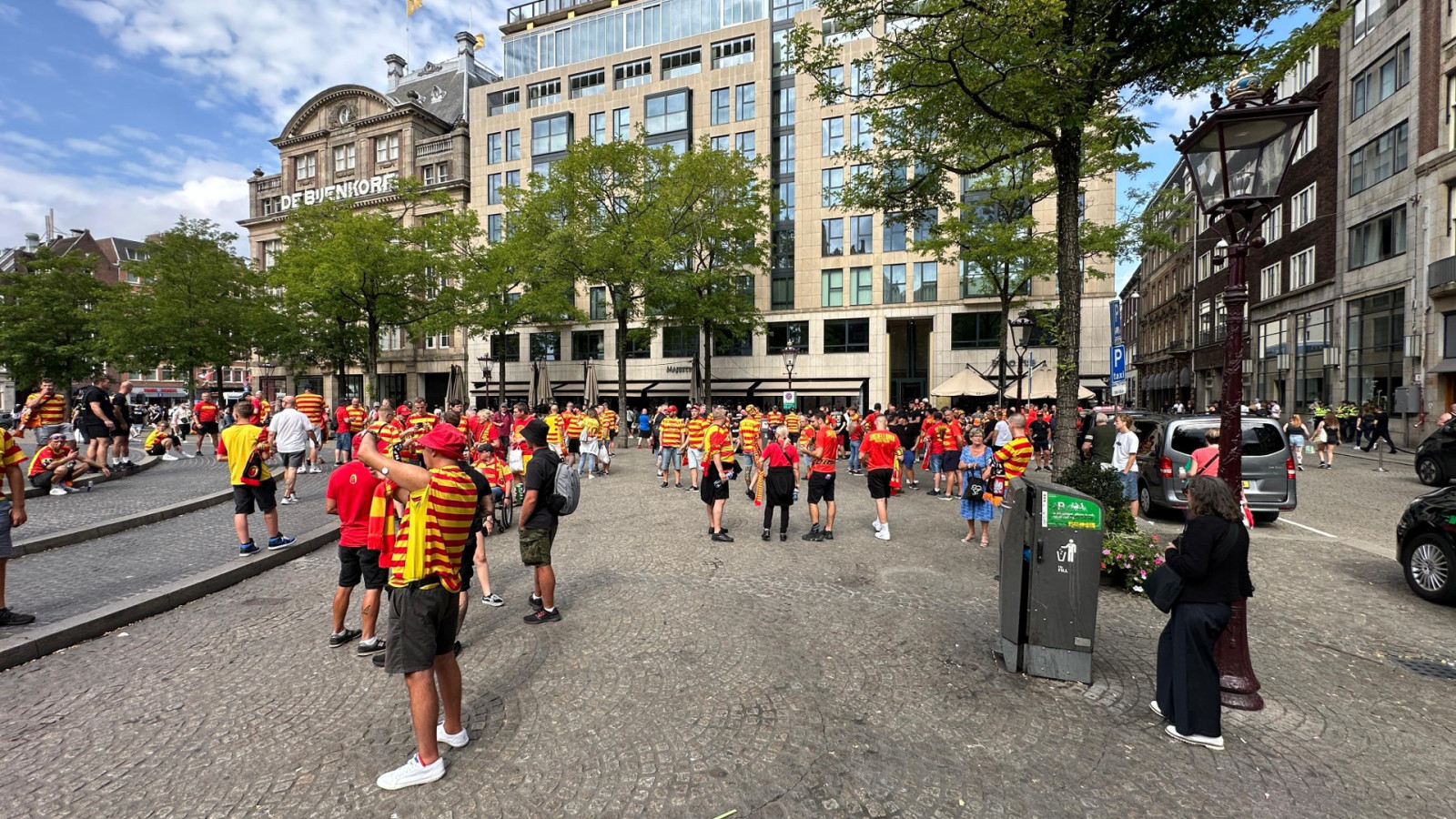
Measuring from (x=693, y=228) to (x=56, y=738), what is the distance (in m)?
26.1

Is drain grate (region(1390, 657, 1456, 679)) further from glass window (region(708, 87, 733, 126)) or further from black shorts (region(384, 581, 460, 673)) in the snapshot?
glass window (region(708, 87, 733, 126))

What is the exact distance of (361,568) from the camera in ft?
16.3

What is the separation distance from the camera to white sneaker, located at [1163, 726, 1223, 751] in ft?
11.9

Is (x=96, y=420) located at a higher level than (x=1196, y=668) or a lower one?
higher

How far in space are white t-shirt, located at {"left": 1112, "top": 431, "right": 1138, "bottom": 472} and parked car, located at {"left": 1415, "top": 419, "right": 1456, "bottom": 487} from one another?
985 centimetres

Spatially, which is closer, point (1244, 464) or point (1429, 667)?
point (1429, 667)

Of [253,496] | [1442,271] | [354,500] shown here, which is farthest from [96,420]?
[1442,271]

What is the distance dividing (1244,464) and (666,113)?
3652cm

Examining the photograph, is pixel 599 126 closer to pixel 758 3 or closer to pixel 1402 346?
pixel 758 3

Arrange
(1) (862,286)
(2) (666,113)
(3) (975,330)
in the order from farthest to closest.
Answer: (2) (666,113) → (1) (862,286) → (3) (975,330)

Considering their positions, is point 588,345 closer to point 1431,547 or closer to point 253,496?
point 253,496

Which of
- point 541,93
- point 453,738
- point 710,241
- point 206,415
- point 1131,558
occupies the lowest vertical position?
point 453,738

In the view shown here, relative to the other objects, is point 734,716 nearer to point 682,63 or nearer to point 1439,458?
point 1439,458

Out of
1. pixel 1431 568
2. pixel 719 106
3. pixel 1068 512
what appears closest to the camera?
pixel 1068 512
